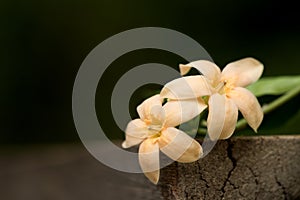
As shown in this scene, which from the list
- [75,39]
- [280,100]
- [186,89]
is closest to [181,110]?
[186,89]

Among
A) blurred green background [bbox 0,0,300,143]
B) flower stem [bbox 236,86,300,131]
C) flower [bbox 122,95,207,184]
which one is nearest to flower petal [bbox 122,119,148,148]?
flower [bbox 122,95,207,184]

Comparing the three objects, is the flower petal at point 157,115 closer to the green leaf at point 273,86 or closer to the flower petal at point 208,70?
the flower petal at point 208,70

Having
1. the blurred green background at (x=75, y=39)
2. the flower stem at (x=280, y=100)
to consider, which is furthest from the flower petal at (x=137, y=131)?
the blurred green background at (x=75, y=39)

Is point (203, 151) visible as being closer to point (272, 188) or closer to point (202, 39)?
point (272, 188)

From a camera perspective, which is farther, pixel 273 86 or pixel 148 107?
pixel 273 86

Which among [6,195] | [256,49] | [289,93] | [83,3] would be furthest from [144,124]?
[83,3]

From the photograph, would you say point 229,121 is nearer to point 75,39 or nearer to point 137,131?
point 137,131
